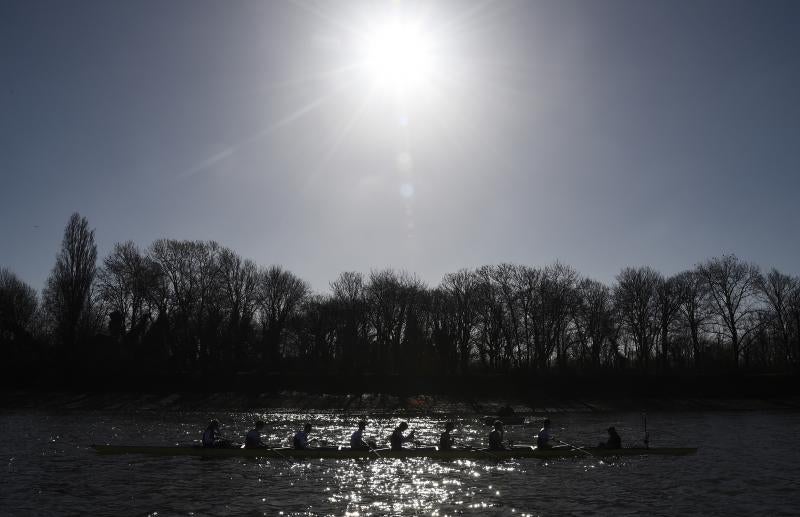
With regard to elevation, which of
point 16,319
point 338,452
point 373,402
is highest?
point 16,319

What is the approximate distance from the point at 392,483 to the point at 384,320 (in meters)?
62.9

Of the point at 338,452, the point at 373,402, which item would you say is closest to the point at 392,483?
the point at 338,452

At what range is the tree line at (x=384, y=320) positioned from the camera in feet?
233

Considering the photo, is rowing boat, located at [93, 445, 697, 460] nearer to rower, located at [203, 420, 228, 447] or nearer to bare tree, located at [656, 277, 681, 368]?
rower, located at [203, 420, 228, 447]

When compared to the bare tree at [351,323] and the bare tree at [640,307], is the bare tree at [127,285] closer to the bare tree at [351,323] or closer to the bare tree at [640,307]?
the bare tree at [351,323]

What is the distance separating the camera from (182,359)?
7288 centimetres

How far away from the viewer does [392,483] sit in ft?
64.8

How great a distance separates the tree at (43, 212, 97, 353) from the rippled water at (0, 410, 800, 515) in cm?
3781

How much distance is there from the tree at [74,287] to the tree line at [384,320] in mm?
144

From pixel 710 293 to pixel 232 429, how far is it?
68.3m

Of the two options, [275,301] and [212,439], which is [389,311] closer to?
[275,301]

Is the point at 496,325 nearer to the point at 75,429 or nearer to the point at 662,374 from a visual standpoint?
the point at 662,374

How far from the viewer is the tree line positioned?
233 feet

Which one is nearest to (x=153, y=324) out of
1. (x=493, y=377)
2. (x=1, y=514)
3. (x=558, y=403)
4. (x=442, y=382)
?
(x=442, y=382)
